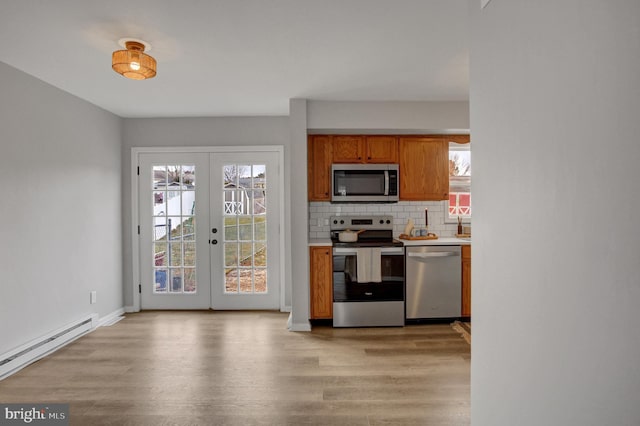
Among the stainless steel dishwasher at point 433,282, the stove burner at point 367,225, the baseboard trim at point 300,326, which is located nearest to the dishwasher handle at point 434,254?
the stainless steel dishwasher at point 433,282

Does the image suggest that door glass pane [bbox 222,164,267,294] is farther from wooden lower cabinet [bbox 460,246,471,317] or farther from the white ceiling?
wooden lower cabinet [bbox 460,246,471,317]

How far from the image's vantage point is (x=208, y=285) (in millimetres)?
4672

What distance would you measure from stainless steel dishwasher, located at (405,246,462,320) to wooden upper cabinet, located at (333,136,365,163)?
4.04 feet

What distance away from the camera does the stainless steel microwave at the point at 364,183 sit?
171 inches

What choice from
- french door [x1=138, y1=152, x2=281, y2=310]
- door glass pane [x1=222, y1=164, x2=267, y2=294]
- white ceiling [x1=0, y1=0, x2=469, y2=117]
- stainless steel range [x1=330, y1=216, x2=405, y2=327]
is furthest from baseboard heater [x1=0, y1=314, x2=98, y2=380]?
stainless steel range [x1=330, y1=216, x2=405, y2=327]

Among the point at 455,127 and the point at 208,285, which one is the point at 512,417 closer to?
the point at 455,127

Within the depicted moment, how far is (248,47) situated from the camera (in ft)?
8.64

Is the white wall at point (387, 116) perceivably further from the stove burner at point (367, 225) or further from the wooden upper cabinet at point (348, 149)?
the stove burner at point (367, 225)

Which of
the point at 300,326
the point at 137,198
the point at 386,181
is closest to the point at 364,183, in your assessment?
the point at 386,181

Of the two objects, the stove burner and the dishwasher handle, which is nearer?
the dishwasher handle

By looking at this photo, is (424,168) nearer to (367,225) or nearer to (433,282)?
(367,225)

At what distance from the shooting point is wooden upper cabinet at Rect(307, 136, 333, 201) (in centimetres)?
436

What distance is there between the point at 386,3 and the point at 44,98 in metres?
3.17

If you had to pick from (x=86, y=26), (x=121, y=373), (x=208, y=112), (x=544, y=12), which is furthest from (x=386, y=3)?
(x=121, y=373)
